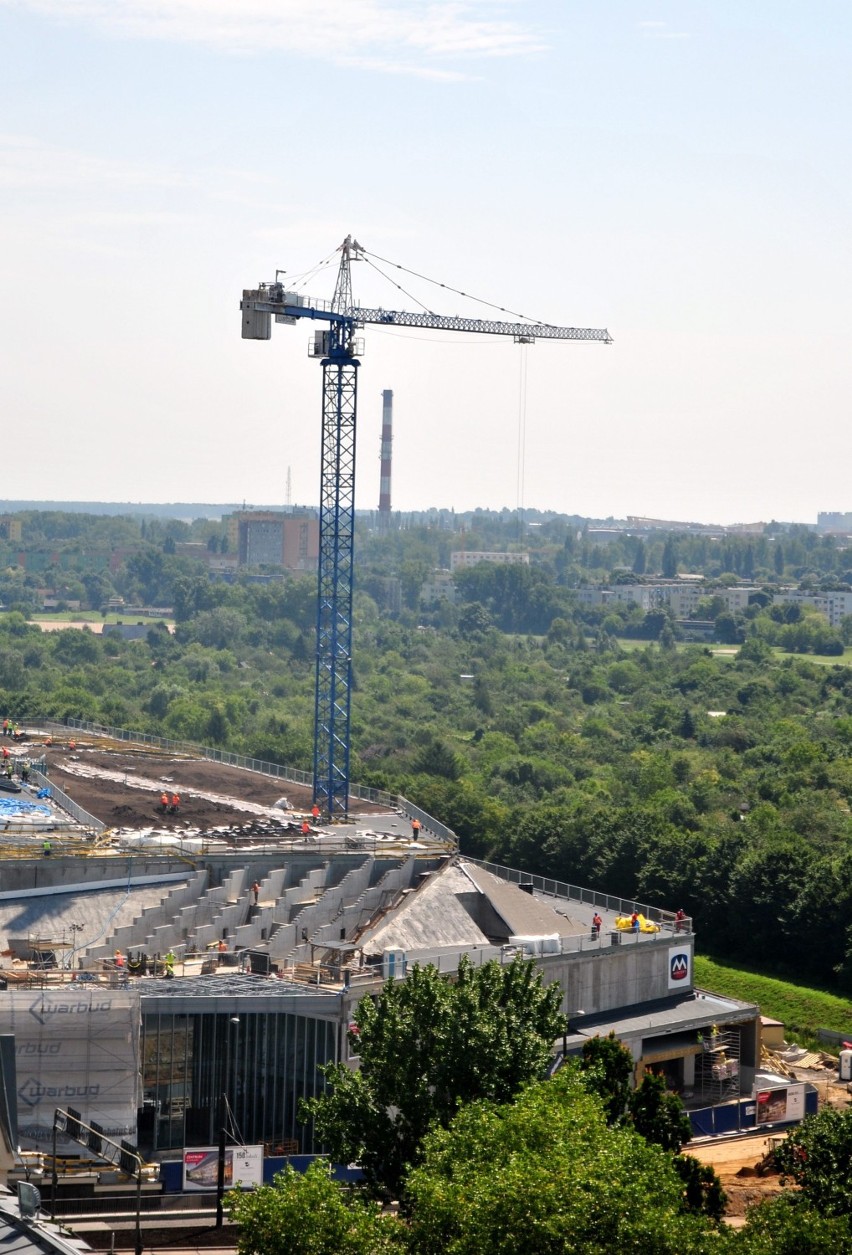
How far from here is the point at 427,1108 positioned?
45719mm

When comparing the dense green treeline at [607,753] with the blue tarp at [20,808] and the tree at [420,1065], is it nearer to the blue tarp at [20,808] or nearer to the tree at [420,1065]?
the blue tarp at [20,808]

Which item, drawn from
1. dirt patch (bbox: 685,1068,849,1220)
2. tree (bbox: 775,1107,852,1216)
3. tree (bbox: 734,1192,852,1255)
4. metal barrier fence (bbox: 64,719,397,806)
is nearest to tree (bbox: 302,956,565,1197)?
tree (bbox: 775,1107,852,1216)

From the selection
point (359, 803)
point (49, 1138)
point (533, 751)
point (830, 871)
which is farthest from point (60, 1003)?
point (533, 751)

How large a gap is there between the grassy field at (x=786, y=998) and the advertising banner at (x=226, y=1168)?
33.0 m

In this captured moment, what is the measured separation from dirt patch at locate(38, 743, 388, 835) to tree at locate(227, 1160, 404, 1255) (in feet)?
108

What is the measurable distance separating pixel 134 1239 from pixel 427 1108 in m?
7.51

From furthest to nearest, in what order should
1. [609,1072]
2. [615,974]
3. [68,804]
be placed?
[68,804], [615,974], [609,1072]

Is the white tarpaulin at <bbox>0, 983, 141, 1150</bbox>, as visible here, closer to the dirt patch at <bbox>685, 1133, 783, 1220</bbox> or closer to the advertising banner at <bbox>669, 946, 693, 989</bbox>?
the dirt patch at <bbox>685, 1133, 783, 1220</bbox>

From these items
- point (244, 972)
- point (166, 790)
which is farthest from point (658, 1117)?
point (166, 790)

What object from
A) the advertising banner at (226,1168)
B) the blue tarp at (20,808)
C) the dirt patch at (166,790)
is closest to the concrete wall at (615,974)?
the advertising banner at (226,1168)

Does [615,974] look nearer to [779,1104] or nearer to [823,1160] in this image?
[779,1104]

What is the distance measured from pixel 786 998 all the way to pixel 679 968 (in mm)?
18178

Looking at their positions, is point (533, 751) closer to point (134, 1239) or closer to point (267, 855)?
point (267, 855)

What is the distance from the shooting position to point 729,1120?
60.2 metres
